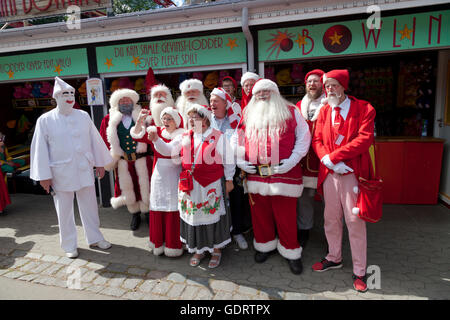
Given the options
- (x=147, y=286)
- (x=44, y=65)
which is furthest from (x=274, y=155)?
(x=44, y=65)

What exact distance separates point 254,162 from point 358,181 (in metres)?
0.96

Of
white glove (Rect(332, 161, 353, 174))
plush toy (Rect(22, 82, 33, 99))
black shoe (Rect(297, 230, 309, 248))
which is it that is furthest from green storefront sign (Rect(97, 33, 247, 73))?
plush toy (Rect(22, 82, 33, 99))

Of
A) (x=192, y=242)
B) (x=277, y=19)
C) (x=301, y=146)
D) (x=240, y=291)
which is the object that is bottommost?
(x=240, y=291)

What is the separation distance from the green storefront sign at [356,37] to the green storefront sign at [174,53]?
43cm

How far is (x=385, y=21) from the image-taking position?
3.74m

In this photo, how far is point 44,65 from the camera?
17.1ft

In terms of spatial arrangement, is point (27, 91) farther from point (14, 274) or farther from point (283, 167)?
point (283, 167)

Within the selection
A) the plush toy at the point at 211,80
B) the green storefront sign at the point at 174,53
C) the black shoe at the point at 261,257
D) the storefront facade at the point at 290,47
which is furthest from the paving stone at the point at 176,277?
the plush toy at the point at 211,80

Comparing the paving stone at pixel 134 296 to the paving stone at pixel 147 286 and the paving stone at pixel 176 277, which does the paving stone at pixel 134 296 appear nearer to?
the paving stone at pixel 147 286

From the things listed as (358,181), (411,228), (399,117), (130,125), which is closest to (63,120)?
(130,125)

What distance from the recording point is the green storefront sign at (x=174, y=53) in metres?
4.32

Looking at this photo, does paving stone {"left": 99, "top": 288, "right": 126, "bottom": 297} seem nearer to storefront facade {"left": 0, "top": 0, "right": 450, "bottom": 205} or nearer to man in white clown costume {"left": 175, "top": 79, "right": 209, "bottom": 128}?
man in white clown costume {"left": 175, "top": 79, "right": 209, "bottom": 128}

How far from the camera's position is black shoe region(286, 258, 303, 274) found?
305 centimetres

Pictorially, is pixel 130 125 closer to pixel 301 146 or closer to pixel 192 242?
pixel 192 242
